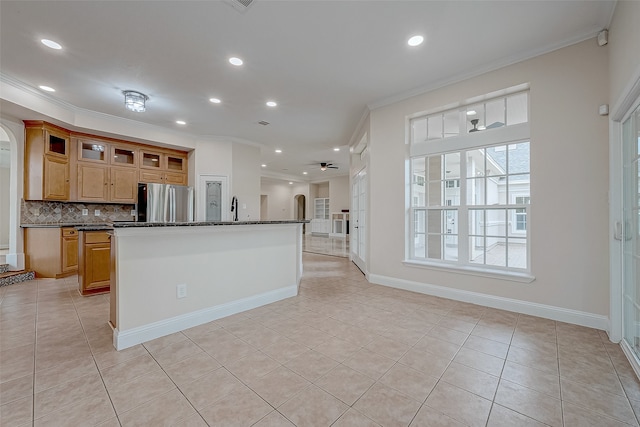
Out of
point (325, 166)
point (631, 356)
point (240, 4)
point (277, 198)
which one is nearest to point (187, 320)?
point (240, 4)

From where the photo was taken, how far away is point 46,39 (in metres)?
2.75

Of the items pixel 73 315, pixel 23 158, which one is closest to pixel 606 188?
pixel 73 315

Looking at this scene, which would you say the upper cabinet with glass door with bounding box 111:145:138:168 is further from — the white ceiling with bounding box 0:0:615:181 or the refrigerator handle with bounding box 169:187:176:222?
the white ceiling with bounding box 0:0:615:181

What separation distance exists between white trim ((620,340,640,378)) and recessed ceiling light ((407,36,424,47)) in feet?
10.7

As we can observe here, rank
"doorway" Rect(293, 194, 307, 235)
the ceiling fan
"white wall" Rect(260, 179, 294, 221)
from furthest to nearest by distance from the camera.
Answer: "doorway" Rect(293, 194, 307, 235) → "white wall" Rect(260, 179, 294, 221) → the ceiling fan

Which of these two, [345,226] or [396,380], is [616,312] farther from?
[345,226]

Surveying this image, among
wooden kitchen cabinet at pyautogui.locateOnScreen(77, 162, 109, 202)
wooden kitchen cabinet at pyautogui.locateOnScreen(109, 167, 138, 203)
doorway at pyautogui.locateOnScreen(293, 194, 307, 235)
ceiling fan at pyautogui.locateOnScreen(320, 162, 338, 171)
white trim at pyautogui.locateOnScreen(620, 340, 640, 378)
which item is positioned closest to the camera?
white trim at pyautogui.locateOnScreen(620, 340, 640, 378)

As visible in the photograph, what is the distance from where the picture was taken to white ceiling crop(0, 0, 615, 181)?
237cm

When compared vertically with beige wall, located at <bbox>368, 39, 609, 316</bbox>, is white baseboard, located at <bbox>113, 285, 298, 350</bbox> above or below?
below

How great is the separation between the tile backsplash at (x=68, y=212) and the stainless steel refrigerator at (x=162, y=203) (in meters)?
0.51

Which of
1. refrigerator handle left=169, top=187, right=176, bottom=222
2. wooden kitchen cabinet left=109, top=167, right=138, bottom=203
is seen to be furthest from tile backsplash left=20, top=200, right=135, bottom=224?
refrigerator handle left=169, top=187, right=176, bottom=222

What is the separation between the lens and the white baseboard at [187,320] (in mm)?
2246

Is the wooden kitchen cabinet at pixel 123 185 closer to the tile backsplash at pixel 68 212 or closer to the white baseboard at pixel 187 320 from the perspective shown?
the tile backsplash at pixel 68 212

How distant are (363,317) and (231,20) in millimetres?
3294
